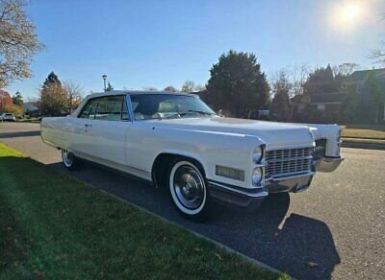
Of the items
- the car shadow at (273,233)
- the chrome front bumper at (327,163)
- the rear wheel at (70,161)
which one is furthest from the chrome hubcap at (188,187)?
the rear wheel at (70,161)

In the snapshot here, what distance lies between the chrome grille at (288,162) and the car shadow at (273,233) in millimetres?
649

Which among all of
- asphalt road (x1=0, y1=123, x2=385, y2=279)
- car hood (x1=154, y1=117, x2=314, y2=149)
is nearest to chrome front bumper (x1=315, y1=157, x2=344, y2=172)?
asphalt road (x1=0, y1=123, x2=385, y2=279)

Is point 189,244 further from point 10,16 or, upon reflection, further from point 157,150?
point 10,16

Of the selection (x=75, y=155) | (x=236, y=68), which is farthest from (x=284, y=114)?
(x=75, y=155)

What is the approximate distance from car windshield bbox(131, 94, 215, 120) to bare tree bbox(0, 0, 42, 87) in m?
11.1

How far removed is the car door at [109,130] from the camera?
5.36m

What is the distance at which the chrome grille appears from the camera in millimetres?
3783

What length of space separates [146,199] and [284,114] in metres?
34.1

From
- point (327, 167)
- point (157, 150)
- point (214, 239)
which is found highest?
point (157, 150)

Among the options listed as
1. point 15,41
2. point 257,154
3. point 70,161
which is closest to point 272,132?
point 257,154

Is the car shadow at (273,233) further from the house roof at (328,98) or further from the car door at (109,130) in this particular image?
the house roof at (328,98)

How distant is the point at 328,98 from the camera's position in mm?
41781

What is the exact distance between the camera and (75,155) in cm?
710

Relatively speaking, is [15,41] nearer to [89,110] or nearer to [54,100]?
[89,110]
